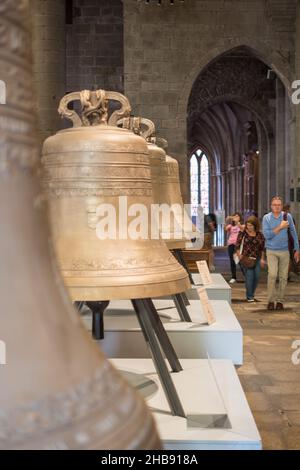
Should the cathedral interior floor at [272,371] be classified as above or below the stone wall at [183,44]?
below

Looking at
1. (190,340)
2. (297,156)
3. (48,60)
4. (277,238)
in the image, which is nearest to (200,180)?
(297,156)

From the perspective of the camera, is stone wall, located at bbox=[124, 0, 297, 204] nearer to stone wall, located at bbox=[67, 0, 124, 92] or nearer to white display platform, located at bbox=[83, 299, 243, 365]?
stone wall, located at bbox=[67, 0, 124, 92]

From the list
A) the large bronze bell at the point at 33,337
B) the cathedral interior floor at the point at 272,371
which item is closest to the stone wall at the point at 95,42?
the cathedral interior floor at the point at 272,371

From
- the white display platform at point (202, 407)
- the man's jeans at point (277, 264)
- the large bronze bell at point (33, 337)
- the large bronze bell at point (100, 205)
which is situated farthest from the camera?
the man's jeans at point (277, 264)

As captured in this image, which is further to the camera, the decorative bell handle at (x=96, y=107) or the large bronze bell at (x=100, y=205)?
the decorative bell handle at (x=96, y=107)

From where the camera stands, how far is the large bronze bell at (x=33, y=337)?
2.87 ft

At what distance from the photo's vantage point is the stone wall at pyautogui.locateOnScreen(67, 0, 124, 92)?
1967 centimetres

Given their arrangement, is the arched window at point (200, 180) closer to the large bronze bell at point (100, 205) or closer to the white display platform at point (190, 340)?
the white display platform at point (190, 340)

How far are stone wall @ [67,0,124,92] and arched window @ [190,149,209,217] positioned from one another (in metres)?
21.1

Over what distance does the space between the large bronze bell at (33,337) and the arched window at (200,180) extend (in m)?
39.8

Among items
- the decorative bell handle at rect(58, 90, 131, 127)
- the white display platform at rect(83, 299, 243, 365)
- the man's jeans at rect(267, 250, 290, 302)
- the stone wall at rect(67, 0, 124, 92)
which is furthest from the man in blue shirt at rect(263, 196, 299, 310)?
the stone wall at rect(67, 0, 124, 92)

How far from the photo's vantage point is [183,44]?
53.3ft

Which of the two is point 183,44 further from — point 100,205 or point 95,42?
Result: point 100,205
